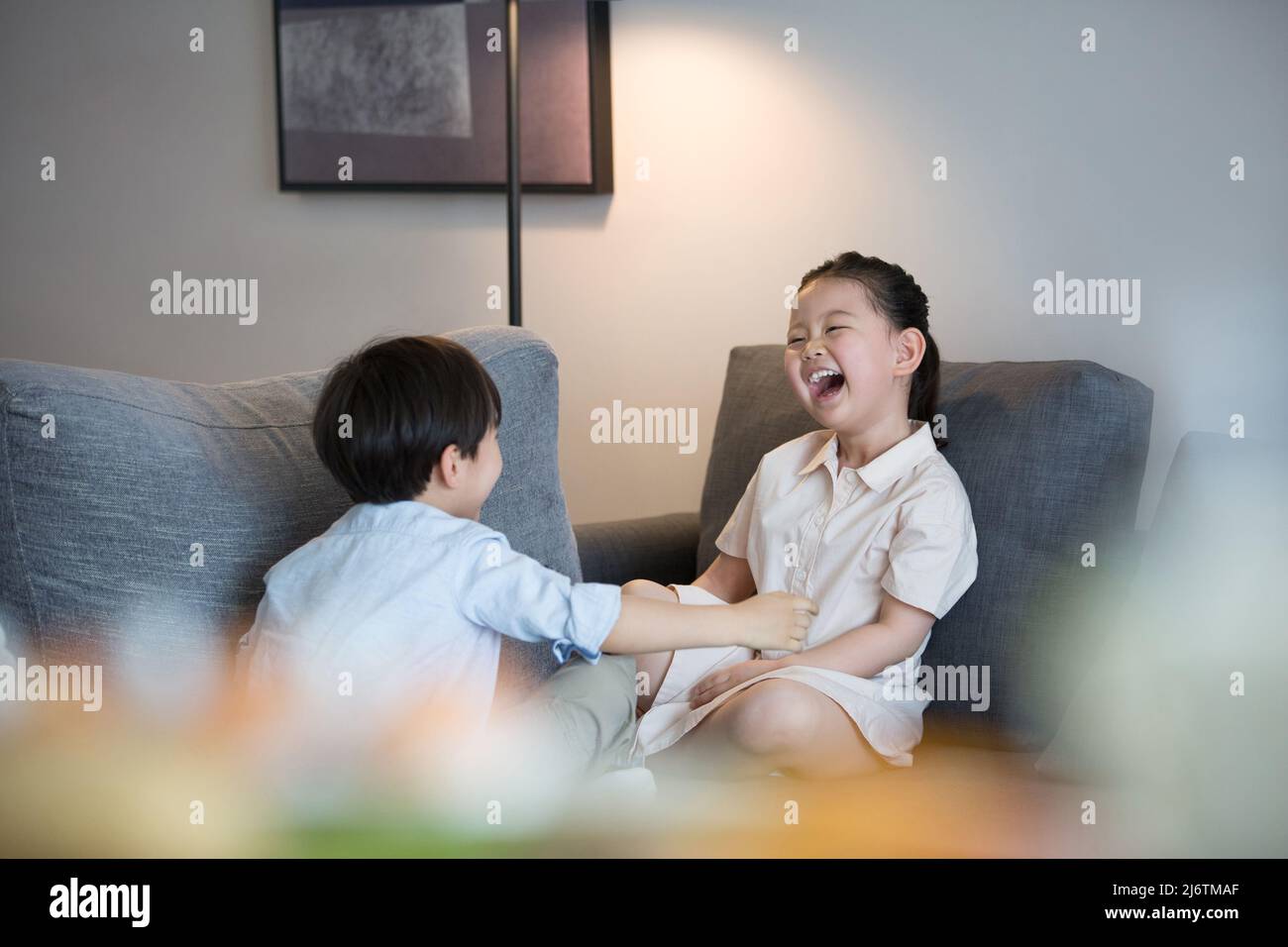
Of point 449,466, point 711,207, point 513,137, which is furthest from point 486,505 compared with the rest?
point 711,207

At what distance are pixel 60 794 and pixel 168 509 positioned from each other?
288 millimetres

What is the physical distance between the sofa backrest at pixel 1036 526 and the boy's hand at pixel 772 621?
1.00 feet

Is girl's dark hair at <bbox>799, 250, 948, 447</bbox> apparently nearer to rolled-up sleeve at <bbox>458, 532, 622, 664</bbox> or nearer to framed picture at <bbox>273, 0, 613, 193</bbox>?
rolled-up sleeve at <bbox>458, 532, 622, 664</bbox>

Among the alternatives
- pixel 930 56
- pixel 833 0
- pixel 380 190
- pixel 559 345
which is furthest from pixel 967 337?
pixel 380 190

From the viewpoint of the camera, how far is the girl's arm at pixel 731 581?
5.85 ft

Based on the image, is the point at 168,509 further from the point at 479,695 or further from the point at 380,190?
the point at 380,190

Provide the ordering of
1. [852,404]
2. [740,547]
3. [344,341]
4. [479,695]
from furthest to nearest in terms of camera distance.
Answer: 1. [344,341]
2. [740,547]
3. [852,404]
4. [479,695]

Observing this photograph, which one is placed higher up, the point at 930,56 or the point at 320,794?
the point at 930,56

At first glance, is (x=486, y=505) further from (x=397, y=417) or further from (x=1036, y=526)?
(x=1036, y=526)

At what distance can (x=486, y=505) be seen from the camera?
145 centimetres

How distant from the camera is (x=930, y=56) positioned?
2365 mm

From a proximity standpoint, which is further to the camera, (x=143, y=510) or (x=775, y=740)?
(x=775, y=740)

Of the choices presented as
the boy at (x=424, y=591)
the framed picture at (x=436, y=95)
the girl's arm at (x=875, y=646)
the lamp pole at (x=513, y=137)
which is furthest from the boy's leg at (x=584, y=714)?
the framed picture at (x=436, y=95)

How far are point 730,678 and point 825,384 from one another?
0.42 meters
